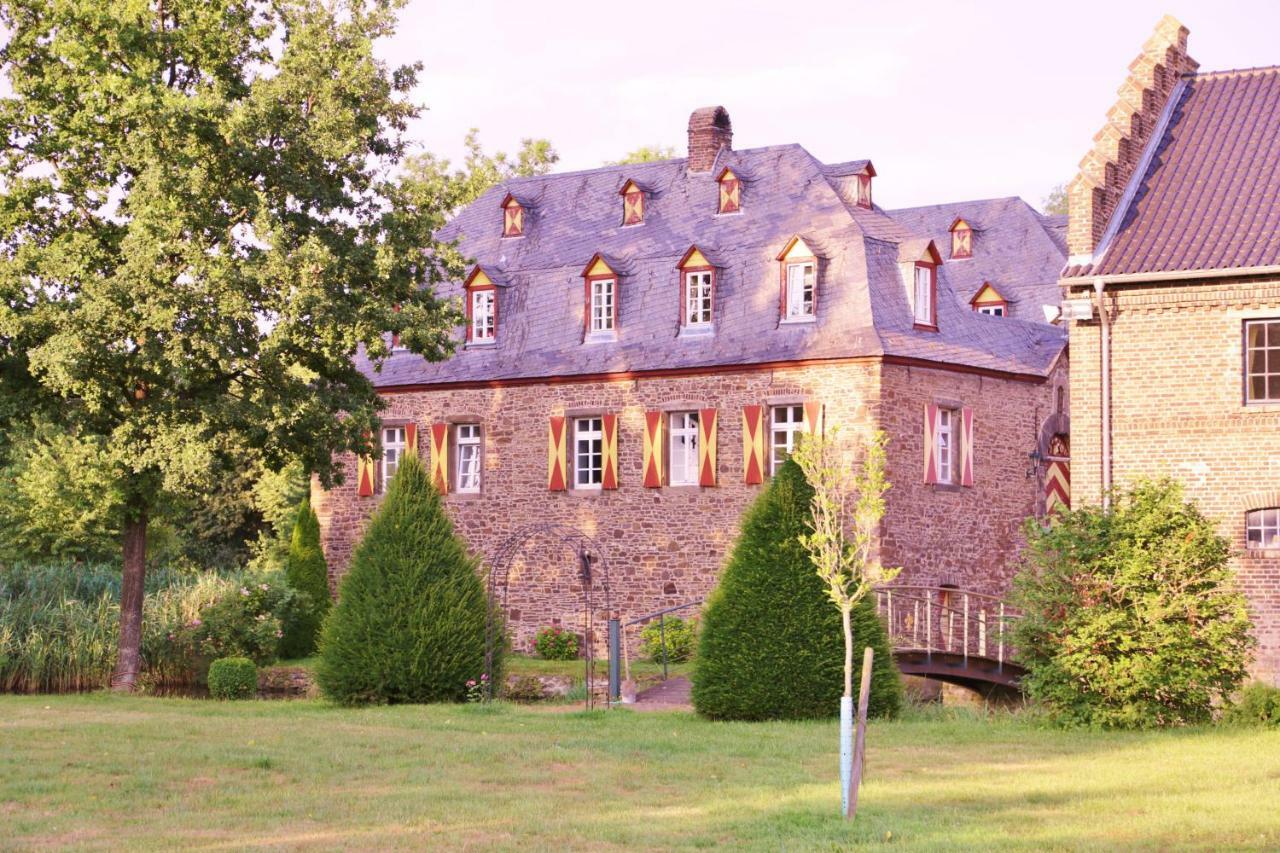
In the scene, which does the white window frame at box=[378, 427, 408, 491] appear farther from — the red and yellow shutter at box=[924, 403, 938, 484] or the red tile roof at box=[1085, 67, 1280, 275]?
the red tile roof at box=[1085, 67, 1280, 275]

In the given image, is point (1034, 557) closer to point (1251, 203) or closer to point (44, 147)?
point (1251, 203)

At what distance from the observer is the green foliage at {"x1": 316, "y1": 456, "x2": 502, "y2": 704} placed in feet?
75.7

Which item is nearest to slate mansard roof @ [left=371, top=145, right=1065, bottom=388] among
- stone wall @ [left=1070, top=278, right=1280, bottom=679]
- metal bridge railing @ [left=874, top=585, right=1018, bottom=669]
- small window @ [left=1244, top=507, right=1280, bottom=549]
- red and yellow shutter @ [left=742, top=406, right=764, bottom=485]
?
red and yellow shutter @ [left=742, top=406, right=764, bottom=485]

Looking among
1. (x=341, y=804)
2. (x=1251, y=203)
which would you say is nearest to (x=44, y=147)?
(x=341, y=804)

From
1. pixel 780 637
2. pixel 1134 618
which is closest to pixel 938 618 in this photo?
pixel 1134 618

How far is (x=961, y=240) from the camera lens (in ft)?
138

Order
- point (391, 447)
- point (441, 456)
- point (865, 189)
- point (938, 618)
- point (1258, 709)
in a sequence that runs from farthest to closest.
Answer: point (391, 447) → point (441, 456) → point (865, 189) → point (938, 618) → point (1258, 709)

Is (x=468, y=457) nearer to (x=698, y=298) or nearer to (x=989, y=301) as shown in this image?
(x=698, y=298)

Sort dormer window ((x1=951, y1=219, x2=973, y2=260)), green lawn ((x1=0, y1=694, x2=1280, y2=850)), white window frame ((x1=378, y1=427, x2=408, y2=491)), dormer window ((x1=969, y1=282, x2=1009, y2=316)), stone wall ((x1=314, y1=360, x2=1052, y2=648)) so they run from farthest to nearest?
dormer window ((x1=951, y1=219, x2=973, y2=260))
dormer window ((x1=969, y1=282, x2=1009, y2=316))
white window frame ((x1=378, y1=427, x2=408, y2=491))
stone wall ((x1=314, y1=360, x2=1052, y2=648))
green lawn ((x1=0, y1=694, x2=1280, y2=850))

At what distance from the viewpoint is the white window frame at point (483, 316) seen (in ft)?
119

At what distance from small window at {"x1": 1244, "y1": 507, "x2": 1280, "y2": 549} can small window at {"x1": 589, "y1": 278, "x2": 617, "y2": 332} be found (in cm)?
1442

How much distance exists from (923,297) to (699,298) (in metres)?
4.18

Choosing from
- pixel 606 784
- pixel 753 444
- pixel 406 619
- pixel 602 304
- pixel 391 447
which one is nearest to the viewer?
pixel 606 784

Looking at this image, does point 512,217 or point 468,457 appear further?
point 512,217
